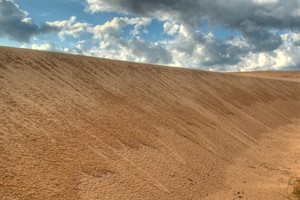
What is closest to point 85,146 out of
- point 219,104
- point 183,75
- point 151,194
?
point 151,194

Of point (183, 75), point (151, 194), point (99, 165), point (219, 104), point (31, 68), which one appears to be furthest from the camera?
point (183, 75)

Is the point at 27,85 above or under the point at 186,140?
above

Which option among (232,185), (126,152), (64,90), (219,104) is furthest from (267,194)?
(219,104)

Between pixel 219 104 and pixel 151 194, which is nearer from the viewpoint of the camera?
pixel 151 194

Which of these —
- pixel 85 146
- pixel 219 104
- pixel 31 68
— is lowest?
pixel 85 146

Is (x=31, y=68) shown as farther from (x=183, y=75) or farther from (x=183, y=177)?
(x=183, y=75)

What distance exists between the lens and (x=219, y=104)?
21375 millimetres

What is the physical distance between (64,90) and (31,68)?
257 cm

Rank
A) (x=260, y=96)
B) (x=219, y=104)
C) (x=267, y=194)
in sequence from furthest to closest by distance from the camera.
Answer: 1. (x=260, y=96)
2. (x=219, y=104)
3. (x=267, y=194)

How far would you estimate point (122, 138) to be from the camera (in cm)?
1173

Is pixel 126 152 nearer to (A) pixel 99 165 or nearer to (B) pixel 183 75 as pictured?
(A) pixel 99 165

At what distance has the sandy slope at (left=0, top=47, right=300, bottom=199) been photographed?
8859mm

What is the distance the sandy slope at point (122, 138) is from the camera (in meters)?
8.86

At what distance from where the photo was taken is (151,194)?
903cm
